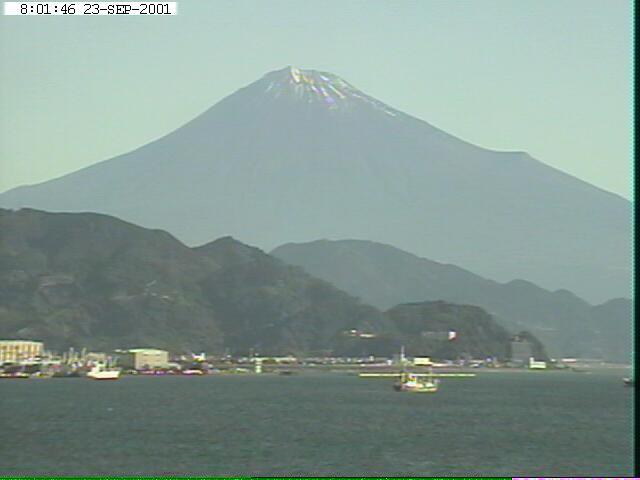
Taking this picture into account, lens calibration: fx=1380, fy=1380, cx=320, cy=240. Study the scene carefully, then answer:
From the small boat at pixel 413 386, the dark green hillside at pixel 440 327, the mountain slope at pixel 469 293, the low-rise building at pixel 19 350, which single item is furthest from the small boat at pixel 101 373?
the small boat at pixel 413 386

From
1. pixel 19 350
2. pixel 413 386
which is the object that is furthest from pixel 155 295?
pixel 413 386

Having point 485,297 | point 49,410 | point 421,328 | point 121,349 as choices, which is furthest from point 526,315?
point 49,410

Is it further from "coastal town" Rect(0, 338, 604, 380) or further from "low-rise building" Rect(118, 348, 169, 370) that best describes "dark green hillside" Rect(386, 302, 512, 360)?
"low-rise building" Rect(118, 348, 169, 370)

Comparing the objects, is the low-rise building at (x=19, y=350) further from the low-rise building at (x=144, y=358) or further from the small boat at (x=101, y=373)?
the low-rise building at (x=144, y=358)

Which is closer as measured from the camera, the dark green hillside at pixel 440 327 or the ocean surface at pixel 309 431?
the ocean surface at pixel 309 431

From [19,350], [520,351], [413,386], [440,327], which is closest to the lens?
[413,386]

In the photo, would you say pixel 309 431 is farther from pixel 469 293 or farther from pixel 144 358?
pixel 469 293

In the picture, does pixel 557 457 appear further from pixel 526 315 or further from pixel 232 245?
pixel 526 315
